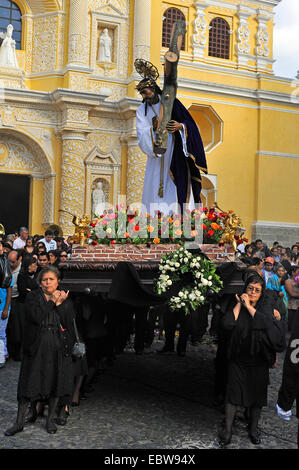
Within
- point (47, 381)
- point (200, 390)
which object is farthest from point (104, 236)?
point (200, 390)

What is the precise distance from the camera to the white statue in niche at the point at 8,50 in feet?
61.8

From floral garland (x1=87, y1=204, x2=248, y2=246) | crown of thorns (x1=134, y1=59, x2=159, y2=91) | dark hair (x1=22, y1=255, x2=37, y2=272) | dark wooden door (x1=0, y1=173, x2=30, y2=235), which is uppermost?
crown of thorns (x1=134, y1=59, x2=159, y2=91)

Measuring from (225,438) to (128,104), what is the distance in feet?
50.7

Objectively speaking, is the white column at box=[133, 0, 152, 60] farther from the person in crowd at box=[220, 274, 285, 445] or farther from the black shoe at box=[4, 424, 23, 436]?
the black shoe at box=[4, 424, 23, 436]

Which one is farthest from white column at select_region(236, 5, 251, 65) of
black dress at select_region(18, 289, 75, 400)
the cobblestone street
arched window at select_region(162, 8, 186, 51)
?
black dress at select_region(18, 289, 75, 400)

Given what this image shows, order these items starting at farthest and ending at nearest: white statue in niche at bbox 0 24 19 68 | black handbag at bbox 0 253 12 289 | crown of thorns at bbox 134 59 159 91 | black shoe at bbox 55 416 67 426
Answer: white statue in niche at bbox 0 24 19 68 < black handbag at bbox 0 253 12 289 < crown of thorns at bbox 134 59 159 91 < black shoe at bbox 55 416 67 426

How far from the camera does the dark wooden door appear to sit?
19500mm

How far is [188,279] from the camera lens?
5965 mm

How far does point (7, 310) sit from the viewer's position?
828 cm

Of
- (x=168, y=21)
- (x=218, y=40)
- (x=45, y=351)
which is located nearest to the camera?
(x=45, y=351)

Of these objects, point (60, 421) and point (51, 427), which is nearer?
point (51, 427)

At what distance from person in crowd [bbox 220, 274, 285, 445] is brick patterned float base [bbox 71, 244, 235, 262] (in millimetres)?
1081

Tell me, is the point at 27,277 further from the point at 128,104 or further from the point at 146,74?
the point at 128,104

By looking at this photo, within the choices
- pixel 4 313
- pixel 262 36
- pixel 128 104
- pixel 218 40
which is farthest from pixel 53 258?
pixel 262 36
